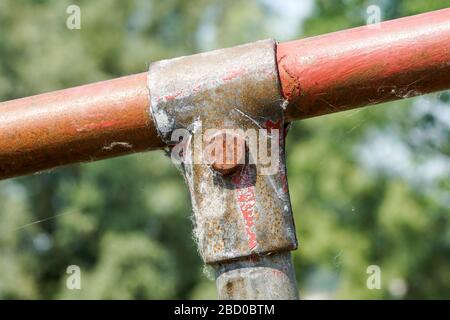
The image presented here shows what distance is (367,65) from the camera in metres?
0.98

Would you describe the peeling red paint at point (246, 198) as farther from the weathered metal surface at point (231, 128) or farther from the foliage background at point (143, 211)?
the foliage background at point (143, 211)

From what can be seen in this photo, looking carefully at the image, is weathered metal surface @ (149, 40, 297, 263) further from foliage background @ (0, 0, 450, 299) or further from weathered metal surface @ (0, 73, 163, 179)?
foliage background @ (0, 0, 450, 299)

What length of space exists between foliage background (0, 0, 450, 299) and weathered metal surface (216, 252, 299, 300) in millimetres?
7730

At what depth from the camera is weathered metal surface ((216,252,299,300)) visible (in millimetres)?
940

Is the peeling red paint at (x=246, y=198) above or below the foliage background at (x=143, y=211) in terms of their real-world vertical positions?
below

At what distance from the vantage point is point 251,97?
A: 38.4 inches

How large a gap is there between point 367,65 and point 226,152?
23cm

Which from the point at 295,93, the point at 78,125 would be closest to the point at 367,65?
the point at 295,93

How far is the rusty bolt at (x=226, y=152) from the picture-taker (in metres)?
0.94

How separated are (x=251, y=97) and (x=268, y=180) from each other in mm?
114

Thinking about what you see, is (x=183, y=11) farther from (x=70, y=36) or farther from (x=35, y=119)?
(x=35, y=119)

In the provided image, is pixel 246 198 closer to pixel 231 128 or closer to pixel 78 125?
pixel 231 128

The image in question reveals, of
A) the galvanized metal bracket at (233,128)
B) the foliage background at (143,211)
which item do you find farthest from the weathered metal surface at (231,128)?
the foliage background at (143,211)

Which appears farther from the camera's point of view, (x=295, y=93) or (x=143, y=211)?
(x=143, y=211)
